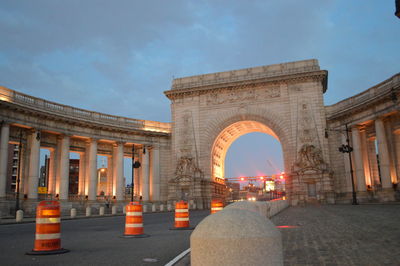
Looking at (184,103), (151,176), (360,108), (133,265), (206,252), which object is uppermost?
(184,103)

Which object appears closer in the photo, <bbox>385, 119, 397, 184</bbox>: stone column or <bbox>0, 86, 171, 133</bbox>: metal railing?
<bbox>0, 86, 171, 133</bbox>: metal railing

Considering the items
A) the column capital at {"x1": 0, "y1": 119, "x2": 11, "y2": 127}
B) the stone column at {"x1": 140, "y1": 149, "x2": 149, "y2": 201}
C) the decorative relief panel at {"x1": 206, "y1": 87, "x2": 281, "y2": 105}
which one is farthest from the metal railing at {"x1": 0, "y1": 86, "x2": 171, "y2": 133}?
the decorative relief panel at {"x1": 206, "y1": 87, "x2": 281, "y2": 105}

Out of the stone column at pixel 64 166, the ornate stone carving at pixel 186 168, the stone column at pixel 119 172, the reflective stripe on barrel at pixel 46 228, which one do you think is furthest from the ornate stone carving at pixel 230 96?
the reflective stripe on barrel at pixel 46 228

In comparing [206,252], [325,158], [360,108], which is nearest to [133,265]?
[206,252]

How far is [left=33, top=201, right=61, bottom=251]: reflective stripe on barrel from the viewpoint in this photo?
390 inches

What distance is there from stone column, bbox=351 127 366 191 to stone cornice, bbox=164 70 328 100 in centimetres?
955

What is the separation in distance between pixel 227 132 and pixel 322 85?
50.5 ft

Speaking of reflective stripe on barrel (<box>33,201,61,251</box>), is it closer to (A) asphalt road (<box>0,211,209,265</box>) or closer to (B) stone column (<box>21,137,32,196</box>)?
(A) asphalt road (<box>0,211,209,265</box>)

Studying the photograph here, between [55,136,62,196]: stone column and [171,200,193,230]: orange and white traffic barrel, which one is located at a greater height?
[55,136,62,196]: stone column

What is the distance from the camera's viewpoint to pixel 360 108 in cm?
4219

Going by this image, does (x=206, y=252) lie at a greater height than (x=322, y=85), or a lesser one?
lesser

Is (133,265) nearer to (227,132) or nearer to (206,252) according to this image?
(206,252)

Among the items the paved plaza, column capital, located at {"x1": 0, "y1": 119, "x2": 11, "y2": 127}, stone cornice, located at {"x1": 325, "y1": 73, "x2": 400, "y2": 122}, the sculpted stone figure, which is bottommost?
the paved plaza

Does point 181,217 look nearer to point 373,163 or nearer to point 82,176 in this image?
point 373,163
